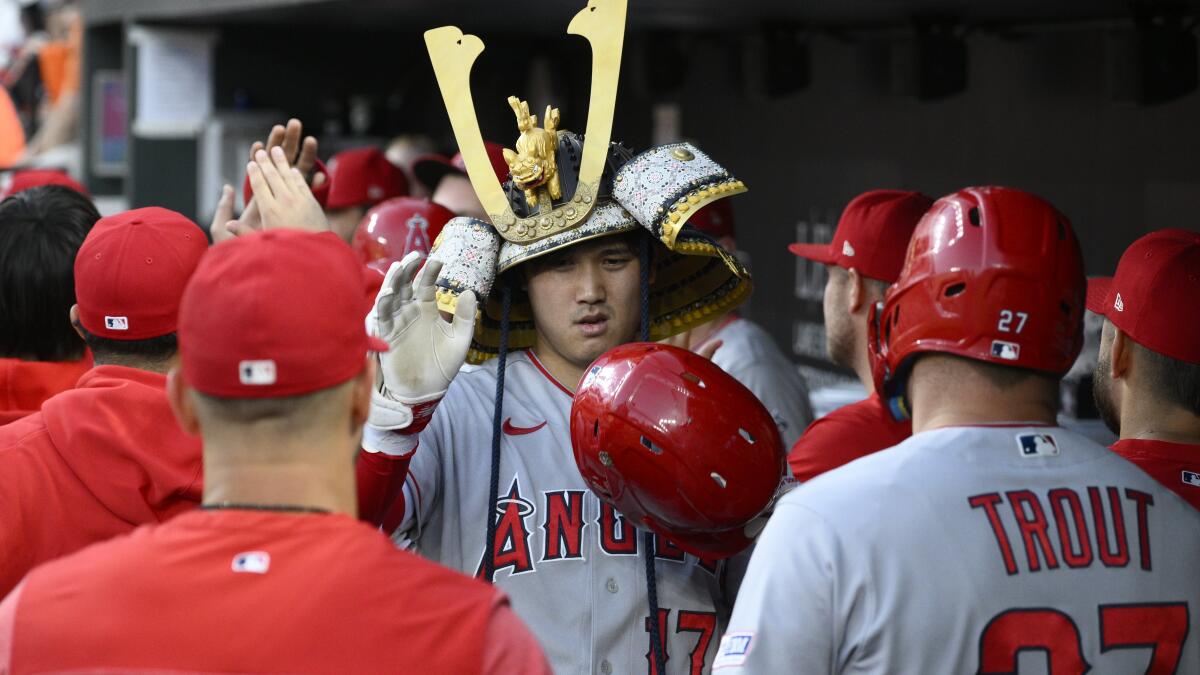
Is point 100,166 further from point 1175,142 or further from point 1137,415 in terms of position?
point 1137,415

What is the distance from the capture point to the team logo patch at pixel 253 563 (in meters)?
1.70

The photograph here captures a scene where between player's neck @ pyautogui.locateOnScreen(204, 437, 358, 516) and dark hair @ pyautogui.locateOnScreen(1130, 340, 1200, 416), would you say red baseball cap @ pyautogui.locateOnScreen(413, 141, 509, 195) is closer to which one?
dark hair @ pyautogui.locateOnScreen(1130, 340, 1200, 416)

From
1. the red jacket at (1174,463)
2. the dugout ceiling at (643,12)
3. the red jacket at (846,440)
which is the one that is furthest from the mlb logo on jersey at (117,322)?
the dugout ceiling at (643,12)

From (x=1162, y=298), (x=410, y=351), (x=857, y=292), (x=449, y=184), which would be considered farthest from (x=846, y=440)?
(x=449, y=184)

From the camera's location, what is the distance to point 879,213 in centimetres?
385

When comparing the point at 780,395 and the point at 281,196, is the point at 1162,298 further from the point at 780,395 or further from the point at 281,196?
the point at 780,395

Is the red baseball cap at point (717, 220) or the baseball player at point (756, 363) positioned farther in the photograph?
the red baseball cap at point (717, 220)

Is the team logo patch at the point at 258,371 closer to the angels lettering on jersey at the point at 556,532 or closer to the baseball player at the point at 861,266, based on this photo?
the angels lettering on jersey at the point at 556,532

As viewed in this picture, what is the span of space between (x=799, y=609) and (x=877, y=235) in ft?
6.45

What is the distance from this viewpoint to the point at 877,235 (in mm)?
3795

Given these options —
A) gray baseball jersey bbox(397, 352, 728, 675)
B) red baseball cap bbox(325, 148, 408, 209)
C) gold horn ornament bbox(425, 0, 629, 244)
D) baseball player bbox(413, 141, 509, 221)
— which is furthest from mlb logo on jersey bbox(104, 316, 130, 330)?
red baseball cap bbox(325, 148, 408, 209)

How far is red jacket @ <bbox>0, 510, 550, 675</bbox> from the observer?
167cm

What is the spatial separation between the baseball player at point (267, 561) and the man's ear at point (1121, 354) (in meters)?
1.53

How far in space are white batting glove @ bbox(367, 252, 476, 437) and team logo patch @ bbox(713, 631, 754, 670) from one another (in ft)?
2.45
